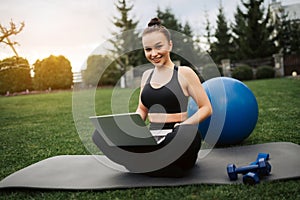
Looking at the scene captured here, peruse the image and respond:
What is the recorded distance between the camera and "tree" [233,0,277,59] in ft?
73.8

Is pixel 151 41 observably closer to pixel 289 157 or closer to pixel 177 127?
pixel 177 127

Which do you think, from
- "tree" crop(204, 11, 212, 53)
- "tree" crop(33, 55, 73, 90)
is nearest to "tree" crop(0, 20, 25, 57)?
"tree" crop(33, 55, 73, 90)

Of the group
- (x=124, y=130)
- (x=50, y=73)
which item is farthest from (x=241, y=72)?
(x=124, y=130)

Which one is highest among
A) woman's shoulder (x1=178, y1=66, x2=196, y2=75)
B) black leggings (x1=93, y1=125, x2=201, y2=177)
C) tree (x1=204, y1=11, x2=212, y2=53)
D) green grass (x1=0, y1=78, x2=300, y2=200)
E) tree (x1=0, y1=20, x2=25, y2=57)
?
tree (x1=204, y1=11, x2=212, y2=53)

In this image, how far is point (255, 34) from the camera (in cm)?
2278

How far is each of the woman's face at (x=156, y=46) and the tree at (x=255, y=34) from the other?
826 inches

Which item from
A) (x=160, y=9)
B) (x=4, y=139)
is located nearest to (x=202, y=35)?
(x=160, y=9)

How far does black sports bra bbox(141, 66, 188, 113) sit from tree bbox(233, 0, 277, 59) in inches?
826

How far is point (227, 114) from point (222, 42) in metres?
22.3

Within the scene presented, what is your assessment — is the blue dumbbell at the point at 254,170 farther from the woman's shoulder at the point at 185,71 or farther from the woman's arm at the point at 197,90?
the woman's shoulder at the point at 185,71

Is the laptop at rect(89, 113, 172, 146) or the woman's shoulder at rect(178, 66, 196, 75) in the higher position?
the woman's shoulder at rect(178, 66, 196, 75)

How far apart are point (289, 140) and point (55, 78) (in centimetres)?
1329

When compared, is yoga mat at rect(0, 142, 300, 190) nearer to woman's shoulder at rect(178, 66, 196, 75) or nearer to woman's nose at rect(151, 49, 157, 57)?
woman's shoulder at rect(178, 66, 196, 75)

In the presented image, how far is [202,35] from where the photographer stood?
89.0 feet
